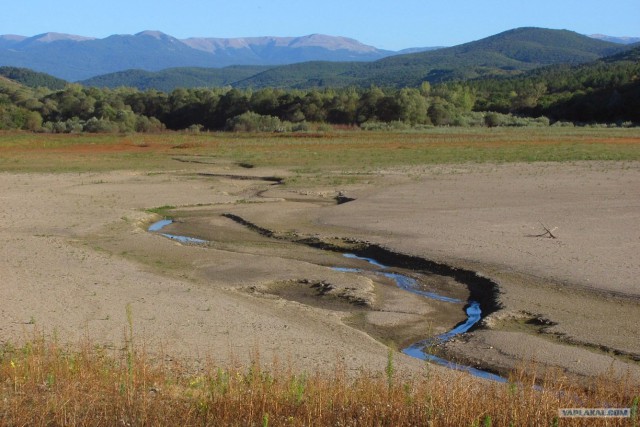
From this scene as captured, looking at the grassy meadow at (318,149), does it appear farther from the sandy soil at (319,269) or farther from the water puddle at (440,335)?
the water puddle at (440,335)

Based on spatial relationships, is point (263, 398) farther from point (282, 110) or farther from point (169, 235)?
point (282, 110)

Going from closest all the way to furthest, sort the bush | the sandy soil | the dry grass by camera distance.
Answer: the dry grass, the sandy soil, the bush

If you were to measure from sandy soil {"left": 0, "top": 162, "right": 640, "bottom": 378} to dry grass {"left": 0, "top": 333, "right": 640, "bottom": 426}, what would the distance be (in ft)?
3.77

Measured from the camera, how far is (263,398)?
306 inches

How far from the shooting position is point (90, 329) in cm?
1145

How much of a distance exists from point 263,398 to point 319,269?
8292 mm

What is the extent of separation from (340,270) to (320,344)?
207 inches

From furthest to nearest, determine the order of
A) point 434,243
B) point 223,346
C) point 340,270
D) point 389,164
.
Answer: point 389,164 < point 434,243 < point 340,270 < point 223,346

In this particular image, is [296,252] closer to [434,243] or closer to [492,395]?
[434,243]

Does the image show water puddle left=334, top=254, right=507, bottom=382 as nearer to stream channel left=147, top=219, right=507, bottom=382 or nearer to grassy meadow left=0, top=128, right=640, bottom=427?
stream channel left=147, top=219, right=507, bottom=382

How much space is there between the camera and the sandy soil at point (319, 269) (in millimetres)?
11133

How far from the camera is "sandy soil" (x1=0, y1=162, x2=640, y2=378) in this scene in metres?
11.1

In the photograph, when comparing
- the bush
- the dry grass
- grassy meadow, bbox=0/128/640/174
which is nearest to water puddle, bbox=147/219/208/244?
the dry grass

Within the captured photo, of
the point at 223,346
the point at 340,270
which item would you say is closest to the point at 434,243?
the point at 340,270
